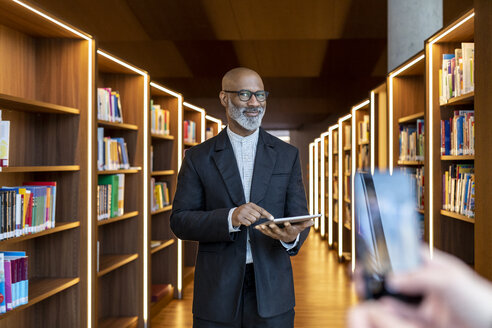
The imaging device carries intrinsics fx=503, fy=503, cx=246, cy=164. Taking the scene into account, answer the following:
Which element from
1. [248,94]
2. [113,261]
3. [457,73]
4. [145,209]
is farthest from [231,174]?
[145,209]

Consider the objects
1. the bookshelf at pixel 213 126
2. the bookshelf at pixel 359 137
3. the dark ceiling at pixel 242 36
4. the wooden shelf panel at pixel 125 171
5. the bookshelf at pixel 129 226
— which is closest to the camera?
the wooden shelf panel at pixel 125 171

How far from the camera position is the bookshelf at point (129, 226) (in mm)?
4512

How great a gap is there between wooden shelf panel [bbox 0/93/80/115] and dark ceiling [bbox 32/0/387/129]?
146 centimetres

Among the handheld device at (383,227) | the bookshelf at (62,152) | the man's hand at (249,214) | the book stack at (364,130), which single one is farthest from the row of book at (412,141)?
the handheld device at (383,227)

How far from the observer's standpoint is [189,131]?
22.0 ft

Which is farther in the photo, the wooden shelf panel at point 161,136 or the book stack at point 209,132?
the book stack at point 209,132

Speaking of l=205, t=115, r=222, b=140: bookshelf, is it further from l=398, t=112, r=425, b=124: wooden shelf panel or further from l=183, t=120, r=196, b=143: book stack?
l=398, t=112, r=425, b=124: wooden shelf panel

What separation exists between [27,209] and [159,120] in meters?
2.66

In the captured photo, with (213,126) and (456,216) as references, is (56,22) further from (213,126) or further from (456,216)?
(213,126)

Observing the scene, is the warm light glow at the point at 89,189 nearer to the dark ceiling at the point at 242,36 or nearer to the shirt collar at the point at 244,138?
the dark ceiling at the point at 242,36

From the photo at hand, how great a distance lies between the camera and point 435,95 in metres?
3.57

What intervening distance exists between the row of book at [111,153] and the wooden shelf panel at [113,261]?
772mm

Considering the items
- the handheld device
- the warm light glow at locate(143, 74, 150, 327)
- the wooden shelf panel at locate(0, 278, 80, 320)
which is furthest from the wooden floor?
the handheld device

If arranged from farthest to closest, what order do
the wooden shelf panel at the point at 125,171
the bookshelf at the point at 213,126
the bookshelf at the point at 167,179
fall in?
the bookshelf at the point at 213,126 → the bookshelf at the point at 167,179 → the wooden shelf panel at the point at 125,171
